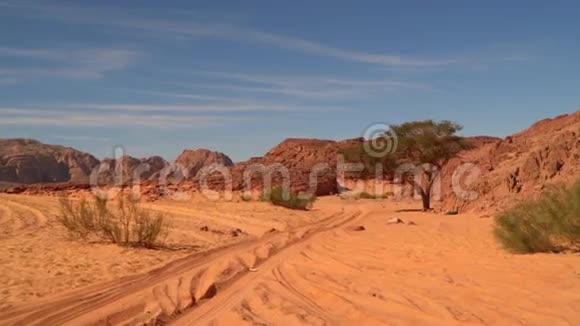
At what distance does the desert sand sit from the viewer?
5.39 m

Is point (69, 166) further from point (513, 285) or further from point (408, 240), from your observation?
point (513, 285)

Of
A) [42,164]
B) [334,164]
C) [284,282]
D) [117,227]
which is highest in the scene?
[42,164]

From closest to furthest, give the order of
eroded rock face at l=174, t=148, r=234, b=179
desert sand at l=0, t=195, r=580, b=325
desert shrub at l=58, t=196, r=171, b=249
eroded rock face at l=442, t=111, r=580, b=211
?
desert sand at l=0, t=195, r=580, b=325, desert shrub at l=58, t=196, r=171, b=249, eroded rock face at l=442, t=111, r=580, b=211, eroded rock face at l=174, t=148, r=234, b=179

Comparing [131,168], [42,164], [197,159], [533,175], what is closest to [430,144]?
[533,175]

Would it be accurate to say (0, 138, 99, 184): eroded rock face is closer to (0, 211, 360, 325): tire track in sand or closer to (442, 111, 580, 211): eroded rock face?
(442, 111, 580, 211): eroded rock face

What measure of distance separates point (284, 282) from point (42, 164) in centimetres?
6516

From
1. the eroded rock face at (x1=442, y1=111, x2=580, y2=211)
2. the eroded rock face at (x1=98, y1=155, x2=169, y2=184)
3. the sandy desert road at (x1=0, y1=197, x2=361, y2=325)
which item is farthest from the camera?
the eroded rock face at (x1=98, y1=155, x2=169, y2=184)

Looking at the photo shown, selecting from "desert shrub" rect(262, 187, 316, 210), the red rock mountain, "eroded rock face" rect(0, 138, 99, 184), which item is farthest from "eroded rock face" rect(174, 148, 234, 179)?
"desert shrub" rect(262, 187, 316, 210)

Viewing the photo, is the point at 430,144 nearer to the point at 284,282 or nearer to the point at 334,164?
the point at 334,164

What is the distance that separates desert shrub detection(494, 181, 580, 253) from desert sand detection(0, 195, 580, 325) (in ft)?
1.19

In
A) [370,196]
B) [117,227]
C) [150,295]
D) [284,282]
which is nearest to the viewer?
[150,295]

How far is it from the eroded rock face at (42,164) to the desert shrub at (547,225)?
50.7 metres

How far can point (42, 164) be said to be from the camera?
64812 mm

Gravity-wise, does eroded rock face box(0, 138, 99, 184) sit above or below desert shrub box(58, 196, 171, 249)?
above
